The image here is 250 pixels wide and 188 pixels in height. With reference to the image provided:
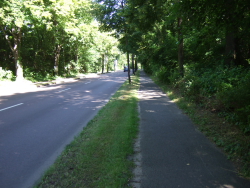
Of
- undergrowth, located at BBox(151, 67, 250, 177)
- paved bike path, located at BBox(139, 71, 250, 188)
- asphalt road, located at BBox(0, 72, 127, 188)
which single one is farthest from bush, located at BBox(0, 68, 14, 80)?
paved bike path, located at BBox(139, 71, 250, 188)

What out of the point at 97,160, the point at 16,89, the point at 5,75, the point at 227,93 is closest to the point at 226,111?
the point at 227,93

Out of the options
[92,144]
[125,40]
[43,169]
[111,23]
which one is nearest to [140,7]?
[92,144]

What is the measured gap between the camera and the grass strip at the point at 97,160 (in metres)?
3.39

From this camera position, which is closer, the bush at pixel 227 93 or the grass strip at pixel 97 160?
the grass strip at pixel 97 160

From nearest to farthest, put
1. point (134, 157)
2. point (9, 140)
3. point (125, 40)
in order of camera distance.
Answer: point (134, 157), point (9, 140), point (125, 40)

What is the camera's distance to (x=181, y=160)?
418 cm

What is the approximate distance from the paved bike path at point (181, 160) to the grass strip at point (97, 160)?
339 millimetres

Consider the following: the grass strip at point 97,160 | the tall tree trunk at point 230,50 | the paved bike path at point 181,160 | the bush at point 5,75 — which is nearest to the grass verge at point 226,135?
the paved bike path at point 181,160

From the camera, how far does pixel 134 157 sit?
4.37 m

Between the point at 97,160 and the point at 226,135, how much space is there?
3.36 m

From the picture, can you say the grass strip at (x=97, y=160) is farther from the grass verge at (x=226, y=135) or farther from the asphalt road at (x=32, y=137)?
the grass verge at (x=226, y=135)

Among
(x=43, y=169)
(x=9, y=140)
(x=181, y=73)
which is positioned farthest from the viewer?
(x=181, y=73)

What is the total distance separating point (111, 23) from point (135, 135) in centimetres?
1419

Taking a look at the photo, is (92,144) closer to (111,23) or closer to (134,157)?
(134,157)
